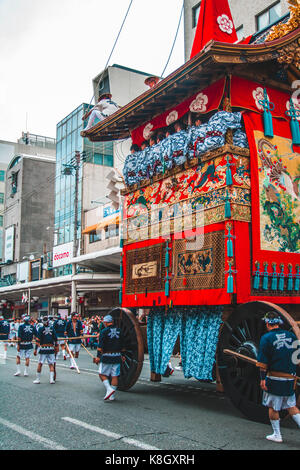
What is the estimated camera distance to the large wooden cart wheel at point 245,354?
6809mm

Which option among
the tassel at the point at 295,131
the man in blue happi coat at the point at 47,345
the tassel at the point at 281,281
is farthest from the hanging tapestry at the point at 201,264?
the man in blue happi coat at the point at 47,345

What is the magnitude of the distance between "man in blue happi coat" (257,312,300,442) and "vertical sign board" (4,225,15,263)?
51.2 m

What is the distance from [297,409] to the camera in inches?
239

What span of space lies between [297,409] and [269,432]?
2.29ft

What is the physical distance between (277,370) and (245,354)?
39.5 inches

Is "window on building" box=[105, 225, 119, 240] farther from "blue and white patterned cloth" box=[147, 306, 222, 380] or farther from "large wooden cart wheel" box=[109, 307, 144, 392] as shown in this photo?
"blue and white patterned cloth" box=[147, 306, 222, 380]

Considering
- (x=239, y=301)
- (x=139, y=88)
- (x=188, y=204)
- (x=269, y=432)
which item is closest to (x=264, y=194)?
(x=188, y=204)

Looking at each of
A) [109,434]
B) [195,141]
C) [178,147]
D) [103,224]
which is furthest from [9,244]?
[109,434]

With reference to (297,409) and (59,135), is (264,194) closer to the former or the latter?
(297,409)

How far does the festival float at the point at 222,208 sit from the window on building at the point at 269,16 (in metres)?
13.2

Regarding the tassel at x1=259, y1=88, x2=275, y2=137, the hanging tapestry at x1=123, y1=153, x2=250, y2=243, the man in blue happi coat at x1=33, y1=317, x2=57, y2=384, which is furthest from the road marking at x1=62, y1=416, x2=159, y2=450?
the tassel at x1=259, y1=88, x2=275, y2=137

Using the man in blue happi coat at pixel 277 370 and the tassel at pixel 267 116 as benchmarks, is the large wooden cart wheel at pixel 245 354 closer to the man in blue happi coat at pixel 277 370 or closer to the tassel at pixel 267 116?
the man in blue happi coat at pixel 277 370

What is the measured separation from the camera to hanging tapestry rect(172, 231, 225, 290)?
7914mm

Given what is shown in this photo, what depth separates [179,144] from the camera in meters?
9.17
